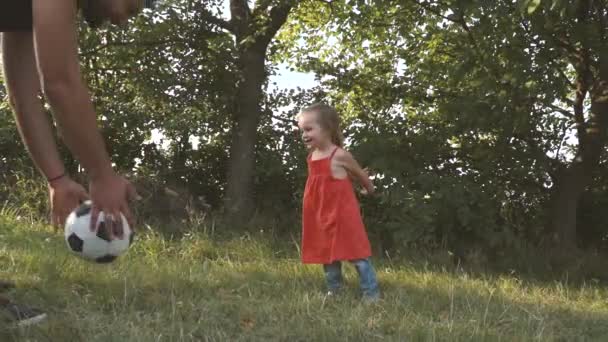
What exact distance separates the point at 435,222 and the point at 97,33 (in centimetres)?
425

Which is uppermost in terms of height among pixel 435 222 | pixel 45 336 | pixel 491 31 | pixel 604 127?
pixel 491 31

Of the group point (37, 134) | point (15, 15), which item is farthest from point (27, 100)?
point (15, 15)

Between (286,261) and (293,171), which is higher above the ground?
(293,171)

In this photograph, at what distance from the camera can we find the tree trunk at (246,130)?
842 cm

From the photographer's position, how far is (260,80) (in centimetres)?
872

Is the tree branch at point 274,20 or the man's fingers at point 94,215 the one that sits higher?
the tree branch at point 274,20

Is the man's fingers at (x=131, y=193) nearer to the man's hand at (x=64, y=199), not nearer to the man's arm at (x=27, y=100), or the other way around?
the man's hand at (x=64, y=199)

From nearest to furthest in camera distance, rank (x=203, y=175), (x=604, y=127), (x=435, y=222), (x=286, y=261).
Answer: (x=286, y=261)
(x=435, y=222)
(x=604, y=127)
(x=203, y=175)

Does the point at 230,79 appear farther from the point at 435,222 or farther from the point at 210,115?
the point at 435,222

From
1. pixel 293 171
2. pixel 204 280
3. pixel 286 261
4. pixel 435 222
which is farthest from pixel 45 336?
pixel 293 171

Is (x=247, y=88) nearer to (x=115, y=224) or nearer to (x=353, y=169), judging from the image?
(x=353, y=169)

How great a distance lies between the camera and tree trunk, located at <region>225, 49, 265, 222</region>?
8422 millimetres

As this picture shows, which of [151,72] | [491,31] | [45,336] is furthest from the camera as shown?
[151,72]

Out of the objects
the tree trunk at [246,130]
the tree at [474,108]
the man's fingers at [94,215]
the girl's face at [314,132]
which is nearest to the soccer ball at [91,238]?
the man's fingers at [94,215]
